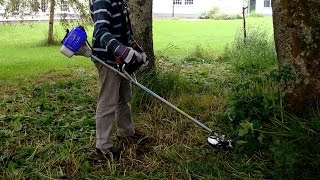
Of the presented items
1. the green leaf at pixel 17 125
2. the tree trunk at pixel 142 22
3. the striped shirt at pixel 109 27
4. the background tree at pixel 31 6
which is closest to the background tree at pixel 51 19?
the background tree at pixel 31 6

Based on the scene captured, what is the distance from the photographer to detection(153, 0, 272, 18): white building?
43.3 m

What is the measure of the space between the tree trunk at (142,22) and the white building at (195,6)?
3637 centimetres

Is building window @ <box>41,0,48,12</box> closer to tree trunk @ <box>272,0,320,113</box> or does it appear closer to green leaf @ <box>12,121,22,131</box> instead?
green leaf @ <box>12,121,22,131</box>

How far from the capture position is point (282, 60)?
4301mm

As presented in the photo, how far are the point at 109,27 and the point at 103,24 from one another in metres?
0.11

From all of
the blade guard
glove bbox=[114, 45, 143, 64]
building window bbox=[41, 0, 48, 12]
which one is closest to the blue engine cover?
the blade guard

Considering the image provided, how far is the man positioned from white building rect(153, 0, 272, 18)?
38634 mm

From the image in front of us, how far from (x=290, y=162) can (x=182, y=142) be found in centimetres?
137

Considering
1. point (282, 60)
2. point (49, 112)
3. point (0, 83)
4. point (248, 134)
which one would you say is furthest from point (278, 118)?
point (0, 83)

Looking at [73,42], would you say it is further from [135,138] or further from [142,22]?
[142,22]

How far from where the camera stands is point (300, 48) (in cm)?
415

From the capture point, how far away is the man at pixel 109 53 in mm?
3953

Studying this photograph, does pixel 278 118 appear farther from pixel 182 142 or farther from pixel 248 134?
pixel 182 142

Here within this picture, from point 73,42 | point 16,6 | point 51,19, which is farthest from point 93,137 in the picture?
point 51,19
